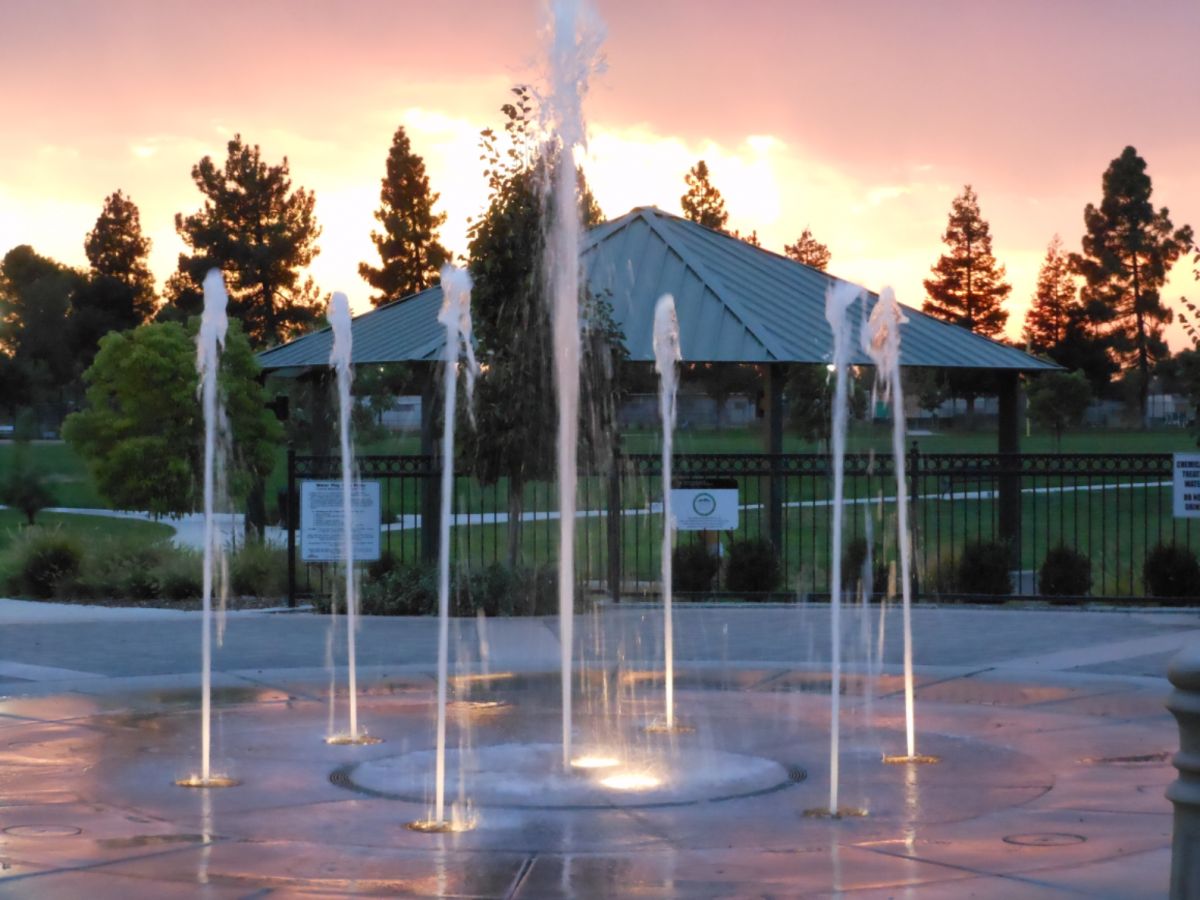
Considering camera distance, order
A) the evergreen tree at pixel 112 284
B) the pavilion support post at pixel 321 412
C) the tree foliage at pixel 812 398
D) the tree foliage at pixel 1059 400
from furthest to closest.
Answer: the evergreen tree at pixel 112 284, the tree foliage at pixel 1059 400, the tree foliage at pixel 812 398, the pavilion support post at pixel 321 412

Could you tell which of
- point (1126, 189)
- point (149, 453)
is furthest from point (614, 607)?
point (1126, 189)

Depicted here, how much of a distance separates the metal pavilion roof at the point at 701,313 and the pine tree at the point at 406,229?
35.9 meters

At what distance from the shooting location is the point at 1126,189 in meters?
65.2

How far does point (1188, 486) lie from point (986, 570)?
237cm

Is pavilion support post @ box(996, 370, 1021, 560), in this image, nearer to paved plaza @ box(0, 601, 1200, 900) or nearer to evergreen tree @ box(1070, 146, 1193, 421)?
paved plaza @ box(0, 601, 1200, 900)

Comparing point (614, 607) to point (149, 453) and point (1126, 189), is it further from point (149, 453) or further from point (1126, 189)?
point (1126, 189)

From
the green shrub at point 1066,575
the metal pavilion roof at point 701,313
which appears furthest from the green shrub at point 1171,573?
the metal pavilion roof at point 701,313

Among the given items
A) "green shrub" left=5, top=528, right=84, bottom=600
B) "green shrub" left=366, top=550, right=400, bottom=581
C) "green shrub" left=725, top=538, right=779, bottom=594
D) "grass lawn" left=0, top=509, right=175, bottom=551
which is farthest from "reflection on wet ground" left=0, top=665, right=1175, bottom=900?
"grass lawn" left=0, top=509, right=175, bottom=551

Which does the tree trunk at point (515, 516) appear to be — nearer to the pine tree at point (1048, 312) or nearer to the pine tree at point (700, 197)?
the pine tree at point (700, 197)

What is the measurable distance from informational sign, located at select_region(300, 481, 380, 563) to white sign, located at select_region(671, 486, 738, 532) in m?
3.32

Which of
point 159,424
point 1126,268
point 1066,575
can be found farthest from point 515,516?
point 1126,268

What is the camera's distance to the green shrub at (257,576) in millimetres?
17000

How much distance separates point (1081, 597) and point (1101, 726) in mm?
8129

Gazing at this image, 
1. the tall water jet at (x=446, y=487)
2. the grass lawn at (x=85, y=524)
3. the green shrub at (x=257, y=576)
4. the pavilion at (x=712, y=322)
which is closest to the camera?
the tall water jet at (x=446, y=487)
